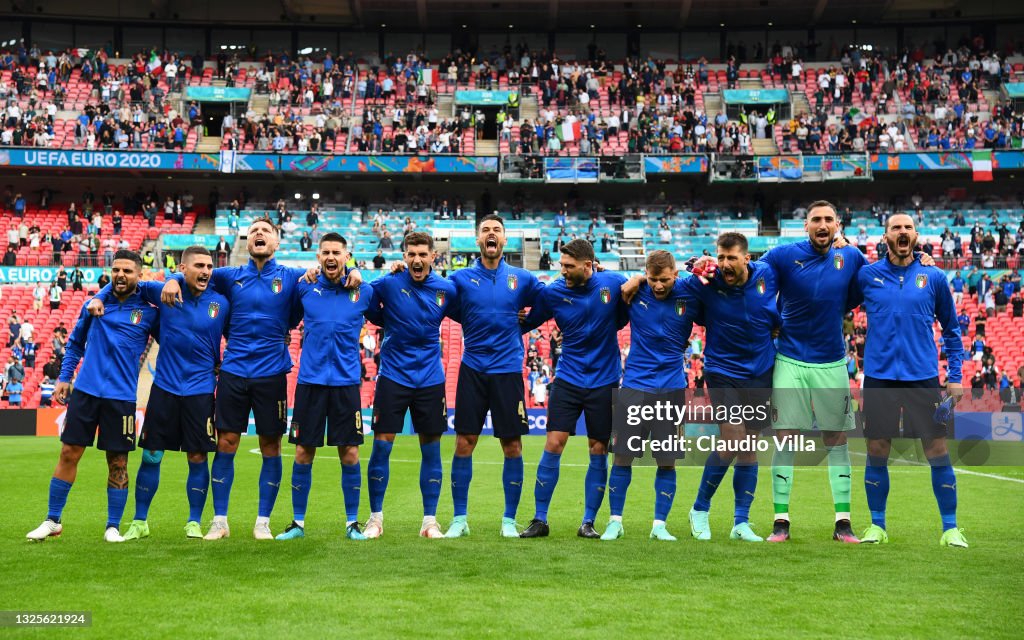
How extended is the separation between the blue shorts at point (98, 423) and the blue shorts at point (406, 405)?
196cm

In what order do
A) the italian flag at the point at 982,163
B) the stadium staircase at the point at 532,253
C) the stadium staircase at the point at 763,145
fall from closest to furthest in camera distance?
the stadium staircase at the point at 532,253 → the italian flag at the point at 982,163 → the stadium staircase at the point at 763,145

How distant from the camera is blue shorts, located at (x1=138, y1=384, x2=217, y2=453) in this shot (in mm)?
7945

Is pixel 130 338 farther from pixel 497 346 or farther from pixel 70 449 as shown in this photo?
pixel 497 346

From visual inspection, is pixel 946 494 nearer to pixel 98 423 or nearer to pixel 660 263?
pixel 660 263

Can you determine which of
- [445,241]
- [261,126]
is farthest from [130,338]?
[261,126]

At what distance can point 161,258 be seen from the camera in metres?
36.4

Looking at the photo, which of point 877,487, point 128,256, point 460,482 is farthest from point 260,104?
point 877,487

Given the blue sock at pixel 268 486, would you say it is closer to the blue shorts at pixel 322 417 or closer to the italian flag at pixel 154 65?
the blue shorts at pixel 322 417

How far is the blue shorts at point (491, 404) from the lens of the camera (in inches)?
323

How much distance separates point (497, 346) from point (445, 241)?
29868 mm

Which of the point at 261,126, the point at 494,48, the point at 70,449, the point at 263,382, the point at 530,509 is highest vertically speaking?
the point at 494,48

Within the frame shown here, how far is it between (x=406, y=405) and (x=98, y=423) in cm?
244

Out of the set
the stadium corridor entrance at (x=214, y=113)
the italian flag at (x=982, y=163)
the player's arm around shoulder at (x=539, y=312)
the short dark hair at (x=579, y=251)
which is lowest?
the player's arm around shoulder at (x=539, y=312)

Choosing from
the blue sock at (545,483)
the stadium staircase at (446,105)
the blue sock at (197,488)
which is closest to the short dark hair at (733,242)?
the blue sock at (545,483)
